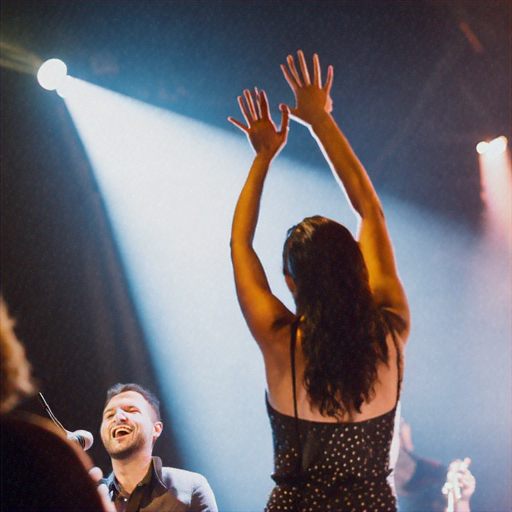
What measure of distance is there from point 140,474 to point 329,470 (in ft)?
7.03

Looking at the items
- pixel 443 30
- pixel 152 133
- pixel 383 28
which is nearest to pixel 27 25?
pixel 152 133

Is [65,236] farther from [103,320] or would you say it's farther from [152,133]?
[152,133]

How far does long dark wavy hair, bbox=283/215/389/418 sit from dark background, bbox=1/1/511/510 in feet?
11.4

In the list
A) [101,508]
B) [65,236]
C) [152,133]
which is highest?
[152,133]

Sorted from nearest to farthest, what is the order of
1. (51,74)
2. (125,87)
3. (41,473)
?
(41,473) < (51,74) < (125,87)

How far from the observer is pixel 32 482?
3.34ft

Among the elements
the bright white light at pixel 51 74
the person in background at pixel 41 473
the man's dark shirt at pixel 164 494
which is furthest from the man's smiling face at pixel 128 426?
the bright white light at pixel 51 74

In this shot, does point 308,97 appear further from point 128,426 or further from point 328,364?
point 128,426

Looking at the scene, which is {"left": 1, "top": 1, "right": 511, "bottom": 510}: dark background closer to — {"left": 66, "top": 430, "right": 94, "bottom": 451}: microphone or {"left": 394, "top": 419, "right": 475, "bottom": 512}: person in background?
{"left": 394, "top": 419, "right": 475, "bottom": 512}: person in background

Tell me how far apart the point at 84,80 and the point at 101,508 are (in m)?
4.07

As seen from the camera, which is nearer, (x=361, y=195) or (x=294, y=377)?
(x=294, y=377)

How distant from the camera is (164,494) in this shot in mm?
3010

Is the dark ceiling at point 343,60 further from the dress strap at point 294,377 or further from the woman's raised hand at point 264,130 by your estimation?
the dress strap at point 294,377

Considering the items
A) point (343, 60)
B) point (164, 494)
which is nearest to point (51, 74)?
point (343, 60)
